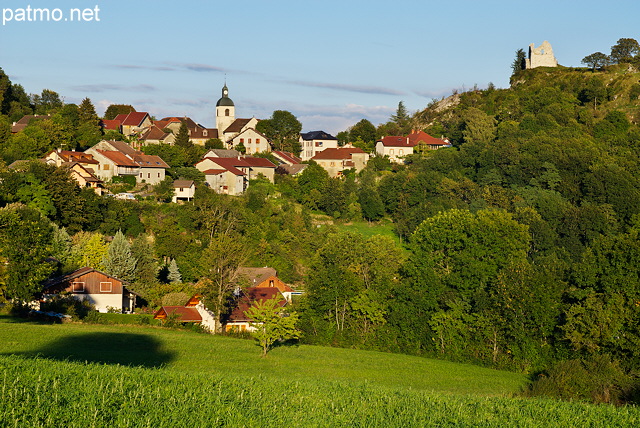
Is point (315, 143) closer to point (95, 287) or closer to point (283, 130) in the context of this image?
point (283, 130)

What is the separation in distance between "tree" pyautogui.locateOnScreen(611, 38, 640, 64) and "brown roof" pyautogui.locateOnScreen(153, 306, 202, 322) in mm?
102097

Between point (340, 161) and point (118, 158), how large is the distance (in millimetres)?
32940

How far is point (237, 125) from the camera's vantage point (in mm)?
103375

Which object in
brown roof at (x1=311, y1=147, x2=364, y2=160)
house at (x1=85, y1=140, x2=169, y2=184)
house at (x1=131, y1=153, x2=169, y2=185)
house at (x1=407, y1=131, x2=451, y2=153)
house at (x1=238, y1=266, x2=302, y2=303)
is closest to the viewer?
house at (x1=238, y1=266, x2=302, y2=303)

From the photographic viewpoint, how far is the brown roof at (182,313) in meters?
47.8

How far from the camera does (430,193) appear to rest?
84062 mm

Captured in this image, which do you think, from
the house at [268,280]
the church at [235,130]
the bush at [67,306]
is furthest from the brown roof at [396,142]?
the bush at [67,306]

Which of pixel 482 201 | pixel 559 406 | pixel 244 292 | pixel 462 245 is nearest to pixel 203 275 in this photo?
pixel 244 292

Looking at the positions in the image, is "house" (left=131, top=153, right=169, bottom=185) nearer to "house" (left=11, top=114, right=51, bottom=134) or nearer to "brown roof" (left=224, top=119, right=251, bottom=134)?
"house" (left=11, top=114, right=51, bottom=134)

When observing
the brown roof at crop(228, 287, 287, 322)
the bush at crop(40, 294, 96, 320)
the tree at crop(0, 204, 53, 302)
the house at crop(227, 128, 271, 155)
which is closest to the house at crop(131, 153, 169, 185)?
the house at crop(227, 128, 271, 155)

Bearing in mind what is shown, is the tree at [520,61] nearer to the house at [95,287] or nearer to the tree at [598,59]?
the tree at [598,59]

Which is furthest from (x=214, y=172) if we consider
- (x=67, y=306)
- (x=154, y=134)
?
(x=67, y=306)

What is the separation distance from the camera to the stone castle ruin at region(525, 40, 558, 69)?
433ft

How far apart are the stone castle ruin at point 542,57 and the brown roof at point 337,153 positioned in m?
50.7
